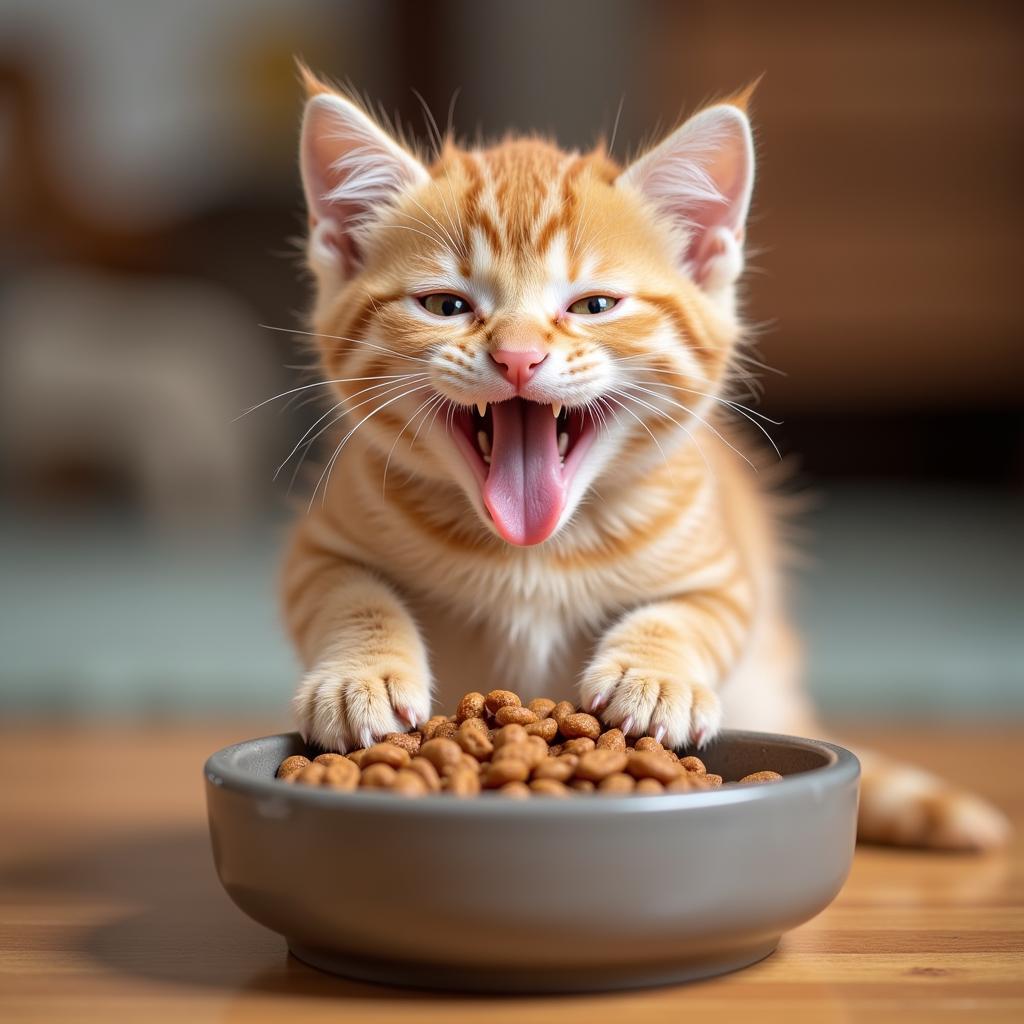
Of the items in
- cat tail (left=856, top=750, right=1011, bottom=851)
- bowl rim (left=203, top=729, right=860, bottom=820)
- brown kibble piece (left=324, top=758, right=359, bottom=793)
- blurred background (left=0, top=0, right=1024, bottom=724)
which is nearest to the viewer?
bowl rim (left=203, top=729, right=860, bottom=820)

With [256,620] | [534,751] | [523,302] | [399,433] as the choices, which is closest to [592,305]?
[523,302]

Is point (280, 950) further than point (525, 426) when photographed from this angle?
No

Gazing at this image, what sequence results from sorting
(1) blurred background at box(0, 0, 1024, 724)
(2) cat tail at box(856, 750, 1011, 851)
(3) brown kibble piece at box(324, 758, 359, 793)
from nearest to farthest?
(3) brown kibble piece at box(324, 758, 359, 793)
(2) cat tail at box(856, 750, 1011, 851)
(1) blurred background at box(0, 0, 1024, 724)

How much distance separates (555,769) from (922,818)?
1.94ft

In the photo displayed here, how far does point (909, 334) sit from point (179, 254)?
268 centimetres

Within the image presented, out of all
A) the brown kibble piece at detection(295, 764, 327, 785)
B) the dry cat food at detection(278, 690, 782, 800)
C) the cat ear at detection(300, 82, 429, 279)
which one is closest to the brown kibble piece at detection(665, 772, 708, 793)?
the dry cat food at detection(278, 690, 782, 800)

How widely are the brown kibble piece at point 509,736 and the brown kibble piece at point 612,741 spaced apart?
6 cm

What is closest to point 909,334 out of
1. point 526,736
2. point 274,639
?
point 274,639

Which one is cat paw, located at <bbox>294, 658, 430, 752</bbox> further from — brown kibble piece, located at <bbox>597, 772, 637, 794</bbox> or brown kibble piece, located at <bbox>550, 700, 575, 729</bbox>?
brown kibble piece, located at <bbox>597, 772, 637, 794</bbox>

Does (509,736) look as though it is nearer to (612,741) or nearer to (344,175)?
(612,741)

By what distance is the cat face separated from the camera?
1.10 metres

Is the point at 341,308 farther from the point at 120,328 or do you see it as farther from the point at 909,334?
the point at 909,334

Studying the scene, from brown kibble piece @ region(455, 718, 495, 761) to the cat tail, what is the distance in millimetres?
505

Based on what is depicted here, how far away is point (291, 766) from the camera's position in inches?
38.7
